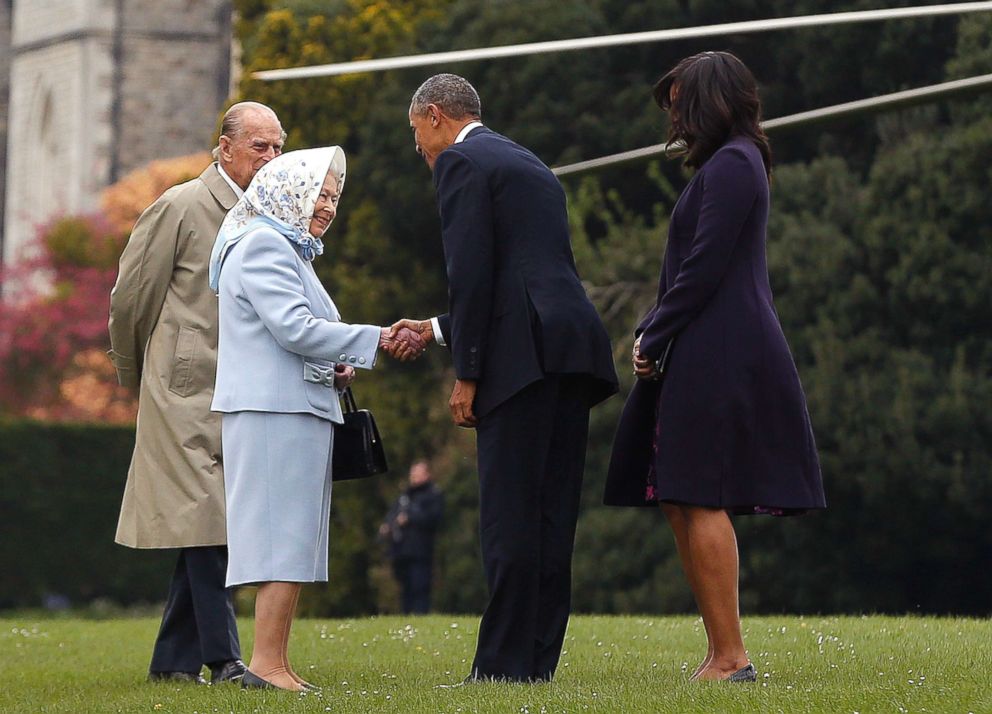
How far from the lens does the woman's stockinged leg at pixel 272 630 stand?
5855mm

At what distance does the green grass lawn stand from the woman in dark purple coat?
48 centimetres

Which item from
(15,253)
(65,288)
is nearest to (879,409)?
(65,288)

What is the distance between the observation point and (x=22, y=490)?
25.7 meters

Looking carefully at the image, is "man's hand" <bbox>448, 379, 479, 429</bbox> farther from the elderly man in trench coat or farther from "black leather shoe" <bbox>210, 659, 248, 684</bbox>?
"black leather shoe" <bbox>210, 659, 248, 684</bbox>

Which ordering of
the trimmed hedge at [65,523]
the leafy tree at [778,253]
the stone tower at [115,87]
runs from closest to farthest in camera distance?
the leafy tree at [778,253]
the trimmed hedge at [65,523]
the stone tower at [115,87]

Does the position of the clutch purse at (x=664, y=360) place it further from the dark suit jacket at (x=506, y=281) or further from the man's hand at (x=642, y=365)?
the dark suit jacket at (x=506, y=281)

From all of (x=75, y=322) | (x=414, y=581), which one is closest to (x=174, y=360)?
(x=414, y=581)

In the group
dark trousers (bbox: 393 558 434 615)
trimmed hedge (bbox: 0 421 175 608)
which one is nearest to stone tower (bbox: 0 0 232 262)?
trimmed hedge (bbox: 0 421 175 608)

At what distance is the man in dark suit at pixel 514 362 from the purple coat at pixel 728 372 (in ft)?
0.86

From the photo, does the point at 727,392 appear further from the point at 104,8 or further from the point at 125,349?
the point at 104,8

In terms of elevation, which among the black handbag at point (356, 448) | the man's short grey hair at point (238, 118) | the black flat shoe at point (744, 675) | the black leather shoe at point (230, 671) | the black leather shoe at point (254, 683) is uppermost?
the man's short grey hair at point (238, 118)

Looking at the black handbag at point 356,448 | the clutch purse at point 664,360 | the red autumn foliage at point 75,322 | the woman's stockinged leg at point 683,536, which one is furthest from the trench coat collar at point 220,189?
the red autumn foliage at point 75,322

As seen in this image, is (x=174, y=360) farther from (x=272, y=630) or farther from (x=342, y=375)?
(x=272, y=630)

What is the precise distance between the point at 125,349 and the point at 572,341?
1864 millimetres
